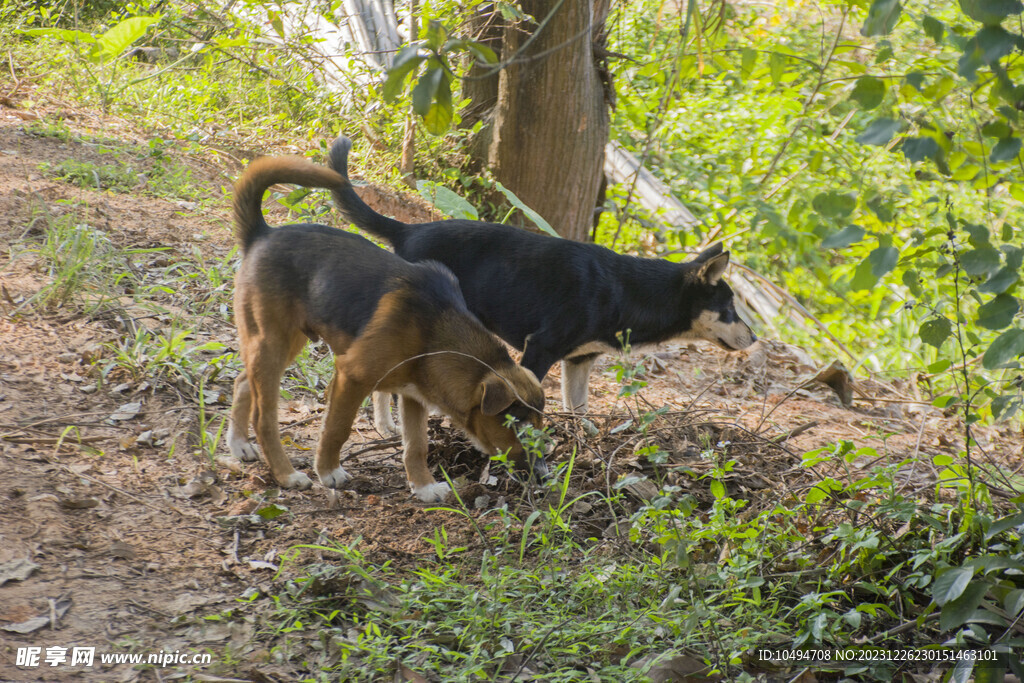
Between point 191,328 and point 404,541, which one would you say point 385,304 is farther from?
point 191,328

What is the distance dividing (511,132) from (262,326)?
4.26m

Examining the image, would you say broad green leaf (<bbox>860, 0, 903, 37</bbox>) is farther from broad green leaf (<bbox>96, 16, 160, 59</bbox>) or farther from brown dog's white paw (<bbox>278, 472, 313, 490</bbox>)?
broad green leaf (<bbox>96, 16, 160, 59</bbox>)

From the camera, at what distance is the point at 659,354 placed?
26.5ft

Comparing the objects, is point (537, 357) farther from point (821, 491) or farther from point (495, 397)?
point (821, 491)

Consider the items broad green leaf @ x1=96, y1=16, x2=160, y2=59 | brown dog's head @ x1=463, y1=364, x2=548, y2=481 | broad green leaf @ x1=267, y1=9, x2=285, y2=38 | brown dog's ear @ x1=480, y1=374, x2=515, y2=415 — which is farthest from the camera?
broad green leaf @ x1=96, y1=16, x2=160, y2=59

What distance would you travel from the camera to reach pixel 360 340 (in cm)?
415

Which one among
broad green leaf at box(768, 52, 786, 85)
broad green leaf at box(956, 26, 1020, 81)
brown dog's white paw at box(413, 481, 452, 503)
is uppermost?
broad green leaf at box(956, 26, 1020, 81)

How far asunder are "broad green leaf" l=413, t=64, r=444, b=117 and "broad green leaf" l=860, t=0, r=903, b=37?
3.63 ft

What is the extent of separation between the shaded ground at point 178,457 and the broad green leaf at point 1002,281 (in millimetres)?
1261

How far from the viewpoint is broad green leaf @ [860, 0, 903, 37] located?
2083 mm

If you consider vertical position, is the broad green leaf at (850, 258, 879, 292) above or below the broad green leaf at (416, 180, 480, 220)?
above

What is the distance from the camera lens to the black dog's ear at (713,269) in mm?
5887

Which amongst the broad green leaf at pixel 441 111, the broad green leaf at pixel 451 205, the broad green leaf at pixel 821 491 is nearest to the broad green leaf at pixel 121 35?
the broad green leaf at pixel 451 205

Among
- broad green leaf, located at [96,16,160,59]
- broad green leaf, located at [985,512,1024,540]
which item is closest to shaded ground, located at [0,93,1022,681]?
broad green leaf, located at [985,512,1024,540]
